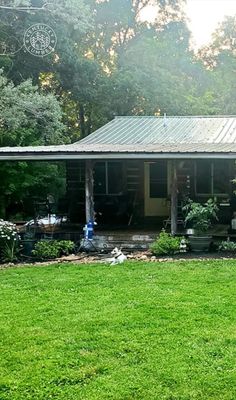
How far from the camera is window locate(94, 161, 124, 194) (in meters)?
15.0

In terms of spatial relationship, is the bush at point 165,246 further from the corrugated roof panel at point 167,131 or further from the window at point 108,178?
the window at point 108,178

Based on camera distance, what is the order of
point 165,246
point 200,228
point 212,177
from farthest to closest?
point 212,177 < point 200,228 < point 165,246

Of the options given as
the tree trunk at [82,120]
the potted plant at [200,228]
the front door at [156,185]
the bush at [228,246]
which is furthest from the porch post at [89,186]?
the tree trunk at [82,120]

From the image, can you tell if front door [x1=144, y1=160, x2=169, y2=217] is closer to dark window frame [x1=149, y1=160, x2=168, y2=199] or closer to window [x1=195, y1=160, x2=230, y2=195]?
dark window frame [x1=149, y1=160, x2=168, y2=199]

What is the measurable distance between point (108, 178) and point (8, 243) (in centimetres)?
517

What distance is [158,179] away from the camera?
1516 centimetres

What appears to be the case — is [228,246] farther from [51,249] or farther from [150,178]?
[150,178]

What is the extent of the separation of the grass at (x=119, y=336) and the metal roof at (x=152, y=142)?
343 centimetres

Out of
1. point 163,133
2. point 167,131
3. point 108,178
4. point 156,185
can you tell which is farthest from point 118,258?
point 167,131

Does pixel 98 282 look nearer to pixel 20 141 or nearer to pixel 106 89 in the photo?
pixel 20 141

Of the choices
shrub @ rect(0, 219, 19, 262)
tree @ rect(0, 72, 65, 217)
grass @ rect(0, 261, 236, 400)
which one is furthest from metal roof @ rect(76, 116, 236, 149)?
grass @ rect(0, 261, 236, 400)

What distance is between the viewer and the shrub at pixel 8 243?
1038 centimetres

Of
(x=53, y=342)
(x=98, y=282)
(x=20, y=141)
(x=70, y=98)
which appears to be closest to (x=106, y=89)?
(x=70, y=98)

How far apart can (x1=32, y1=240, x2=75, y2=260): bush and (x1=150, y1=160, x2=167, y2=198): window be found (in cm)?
472
